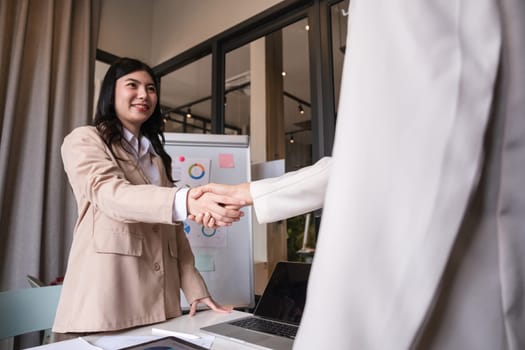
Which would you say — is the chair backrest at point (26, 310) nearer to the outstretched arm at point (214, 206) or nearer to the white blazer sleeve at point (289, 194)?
the outstretched arm at point (214, 206)

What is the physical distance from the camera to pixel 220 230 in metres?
2.07

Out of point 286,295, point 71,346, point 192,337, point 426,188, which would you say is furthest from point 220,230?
point 426,188

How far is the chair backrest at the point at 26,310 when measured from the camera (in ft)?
4.07

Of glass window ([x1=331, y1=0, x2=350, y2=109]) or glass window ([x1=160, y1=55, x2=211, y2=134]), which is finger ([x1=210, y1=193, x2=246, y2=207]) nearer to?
glass window ([x1=331, y1=0, x2=350, y2=109])

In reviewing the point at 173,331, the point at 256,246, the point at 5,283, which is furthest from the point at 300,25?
the point at 5,283

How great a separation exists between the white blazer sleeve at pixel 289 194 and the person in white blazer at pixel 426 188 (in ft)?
1.01

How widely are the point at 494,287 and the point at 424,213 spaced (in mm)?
100

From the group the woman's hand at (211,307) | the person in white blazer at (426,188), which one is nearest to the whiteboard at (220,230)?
the woman's hand at (211,307)

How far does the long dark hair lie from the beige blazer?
0.21ft

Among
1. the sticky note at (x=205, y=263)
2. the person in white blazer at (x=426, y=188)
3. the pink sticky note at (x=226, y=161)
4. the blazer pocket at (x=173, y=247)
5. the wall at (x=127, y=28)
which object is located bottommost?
the sticky note at (x=205, y=263)

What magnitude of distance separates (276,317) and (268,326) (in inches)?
4.4

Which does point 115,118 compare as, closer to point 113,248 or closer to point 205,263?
point 113,248

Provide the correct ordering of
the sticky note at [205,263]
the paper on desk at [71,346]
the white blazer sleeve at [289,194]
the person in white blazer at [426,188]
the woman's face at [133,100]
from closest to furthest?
the person in white blazer at [426,188]
the white blazer sleeve at [289,194]
the paper on desk at [71,346]
the woman's face at [133,100]
the sticky note at [205,263]

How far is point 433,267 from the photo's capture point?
0.85ft
